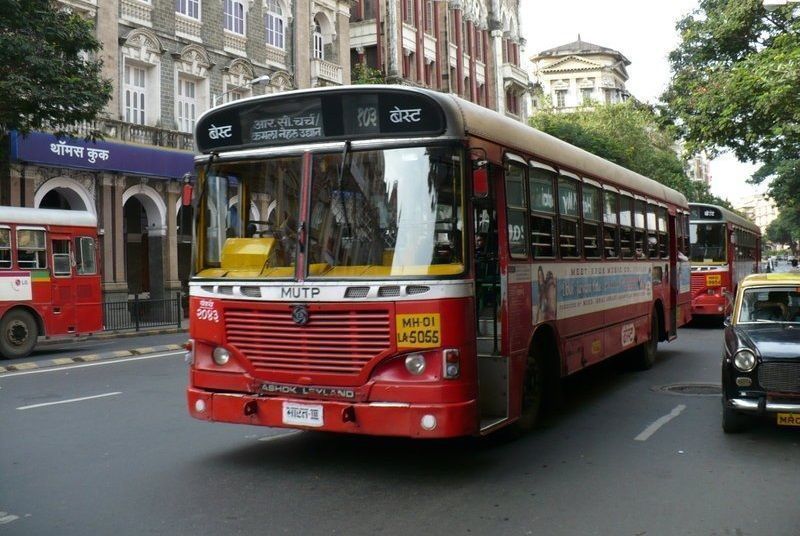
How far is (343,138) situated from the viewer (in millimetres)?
6781

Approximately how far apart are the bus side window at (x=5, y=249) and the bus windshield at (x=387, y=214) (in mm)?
13152

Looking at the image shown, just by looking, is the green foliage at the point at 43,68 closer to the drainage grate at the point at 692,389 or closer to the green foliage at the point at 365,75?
the drainage grate at the point at 692,389

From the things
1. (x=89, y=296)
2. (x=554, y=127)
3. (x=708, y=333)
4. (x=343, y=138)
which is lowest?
(x=708, y=333)

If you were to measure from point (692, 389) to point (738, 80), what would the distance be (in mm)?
10878

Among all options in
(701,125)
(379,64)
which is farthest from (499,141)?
(379,64)

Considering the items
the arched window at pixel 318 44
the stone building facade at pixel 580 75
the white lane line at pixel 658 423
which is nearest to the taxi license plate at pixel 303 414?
the white lane line at pixel 658 423

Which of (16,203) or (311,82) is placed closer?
(16,203)

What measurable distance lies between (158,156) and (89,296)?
9.17 m

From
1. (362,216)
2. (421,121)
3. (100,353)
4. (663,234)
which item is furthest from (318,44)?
(362,216)

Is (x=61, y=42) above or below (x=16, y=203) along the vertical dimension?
above

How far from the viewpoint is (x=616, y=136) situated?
160ft

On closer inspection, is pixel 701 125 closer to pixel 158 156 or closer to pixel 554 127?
pixel 158 156

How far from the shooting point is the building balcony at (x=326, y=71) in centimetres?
3550

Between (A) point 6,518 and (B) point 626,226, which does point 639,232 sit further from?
(A) point 6,518
